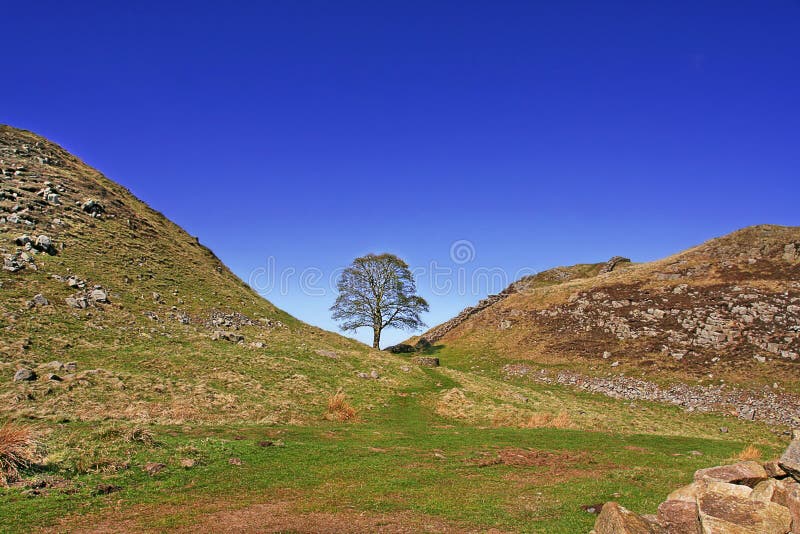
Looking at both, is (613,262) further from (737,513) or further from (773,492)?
(737,513)

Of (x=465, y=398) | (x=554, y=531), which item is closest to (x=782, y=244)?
(x=465, y=398)

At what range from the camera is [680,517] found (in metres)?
10.3

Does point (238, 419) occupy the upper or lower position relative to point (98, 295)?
lower

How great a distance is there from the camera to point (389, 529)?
1210 cm

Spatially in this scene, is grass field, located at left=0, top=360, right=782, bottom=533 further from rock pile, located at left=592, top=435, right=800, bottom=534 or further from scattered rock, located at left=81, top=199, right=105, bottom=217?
scattered rock, located at left=81, top=199, right=105, bottom=217

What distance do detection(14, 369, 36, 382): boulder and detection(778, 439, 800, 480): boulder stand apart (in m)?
30.9

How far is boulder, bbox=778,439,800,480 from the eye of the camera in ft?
34.1

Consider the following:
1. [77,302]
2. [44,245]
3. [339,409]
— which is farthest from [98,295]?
[339,409]

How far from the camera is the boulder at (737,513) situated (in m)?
9.33

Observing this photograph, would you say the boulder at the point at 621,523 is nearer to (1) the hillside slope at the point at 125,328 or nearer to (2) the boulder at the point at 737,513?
(2) the boulder at the point at 737,513

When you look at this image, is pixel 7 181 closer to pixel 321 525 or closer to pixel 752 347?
pixel 321 525

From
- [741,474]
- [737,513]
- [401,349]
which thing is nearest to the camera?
[737,513]

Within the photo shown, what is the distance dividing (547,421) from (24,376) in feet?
100

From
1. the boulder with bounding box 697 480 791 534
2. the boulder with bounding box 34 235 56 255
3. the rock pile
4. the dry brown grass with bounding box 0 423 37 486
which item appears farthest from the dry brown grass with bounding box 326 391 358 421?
the boulder with bounding box 34 235 56 255
